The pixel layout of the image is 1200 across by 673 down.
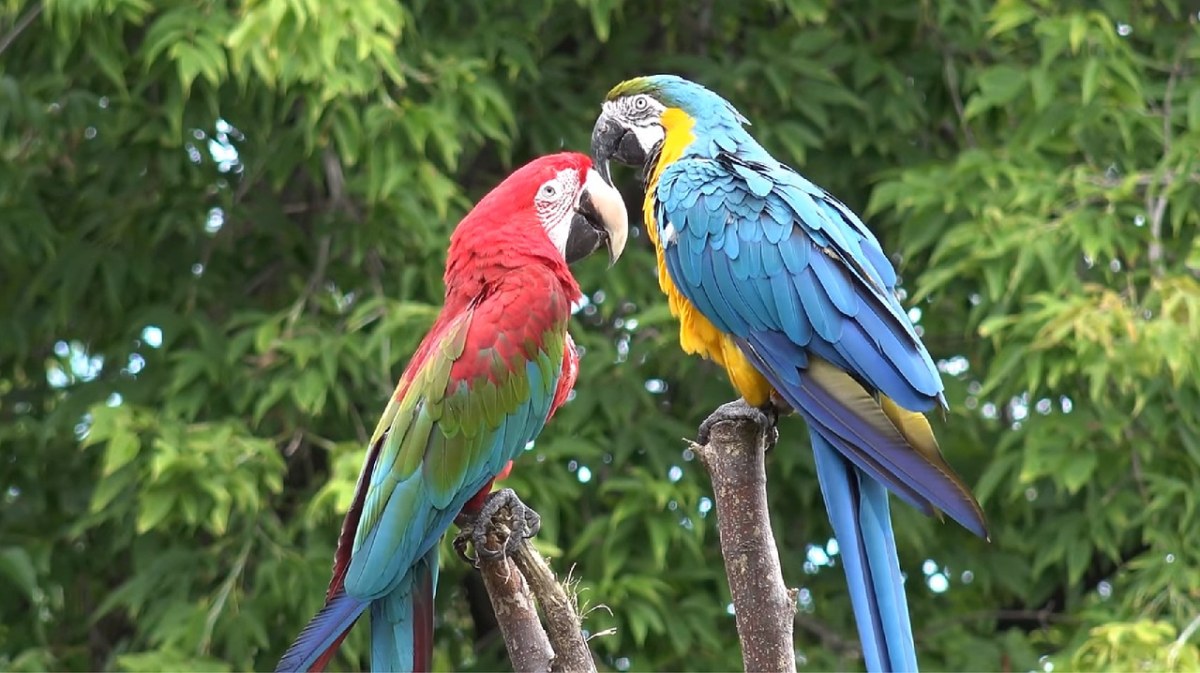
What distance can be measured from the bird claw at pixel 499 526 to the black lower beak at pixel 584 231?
1.72ft

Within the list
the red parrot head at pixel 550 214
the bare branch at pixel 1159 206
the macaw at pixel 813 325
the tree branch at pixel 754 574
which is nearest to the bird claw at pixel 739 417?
the macaw at pixel 813 325

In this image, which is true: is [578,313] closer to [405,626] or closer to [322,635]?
[405,626]

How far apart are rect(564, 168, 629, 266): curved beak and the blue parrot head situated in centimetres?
18

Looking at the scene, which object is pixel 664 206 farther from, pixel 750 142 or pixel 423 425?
pixel 423 425

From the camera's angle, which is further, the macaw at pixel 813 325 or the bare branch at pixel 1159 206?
the bare branch at pixel 1159 206

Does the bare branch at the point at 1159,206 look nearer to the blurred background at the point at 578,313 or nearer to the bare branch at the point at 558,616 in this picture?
the blurred background at the point at 578,313

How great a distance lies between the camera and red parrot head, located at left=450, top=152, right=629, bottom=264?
2914 millimetres

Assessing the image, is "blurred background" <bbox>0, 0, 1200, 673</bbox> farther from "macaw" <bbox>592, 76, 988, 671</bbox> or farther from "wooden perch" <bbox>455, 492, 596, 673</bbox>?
"wooden perch" <bbox>455, 492, 596, 673</bbox>

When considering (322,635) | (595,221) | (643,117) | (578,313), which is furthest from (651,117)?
(578,313)

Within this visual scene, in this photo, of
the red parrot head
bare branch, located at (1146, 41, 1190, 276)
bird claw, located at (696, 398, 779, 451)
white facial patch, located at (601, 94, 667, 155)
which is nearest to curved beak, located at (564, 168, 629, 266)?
the red parrot head

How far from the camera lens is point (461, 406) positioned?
275cm

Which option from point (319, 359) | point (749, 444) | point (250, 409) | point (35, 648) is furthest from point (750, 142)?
point (35, 648)

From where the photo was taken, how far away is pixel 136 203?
4453mm

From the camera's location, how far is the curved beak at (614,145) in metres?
3.31
